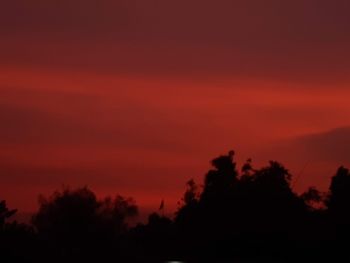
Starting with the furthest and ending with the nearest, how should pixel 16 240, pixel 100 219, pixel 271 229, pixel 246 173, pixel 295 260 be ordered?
pixel 100 219, pixel 246 173, pixel 271 229, pixel 295 260, pixel 16 240

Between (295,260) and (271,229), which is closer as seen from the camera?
(295,260)

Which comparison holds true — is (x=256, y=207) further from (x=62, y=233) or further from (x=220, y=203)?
(x=62, y=233)

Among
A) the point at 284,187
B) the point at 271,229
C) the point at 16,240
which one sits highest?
the point at 284,187

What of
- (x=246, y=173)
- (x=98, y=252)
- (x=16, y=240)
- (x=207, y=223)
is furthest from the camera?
(x=246, y=173)

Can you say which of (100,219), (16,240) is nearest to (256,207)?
(16,240)

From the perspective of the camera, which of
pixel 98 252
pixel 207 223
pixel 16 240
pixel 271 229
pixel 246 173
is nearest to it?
pixel 16 240

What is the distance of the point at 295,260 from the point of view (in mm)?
71812

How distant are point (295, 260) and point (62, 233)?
37.4m

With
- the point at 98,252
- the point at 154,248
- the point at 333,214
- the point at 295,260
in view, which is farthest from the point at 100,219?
the point at 98,252

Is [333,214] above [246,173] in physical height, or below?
below

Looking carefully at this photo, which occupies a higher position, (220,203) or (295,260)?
(220,203)

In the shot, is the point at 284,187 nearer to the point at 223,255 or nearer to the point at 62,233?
the point at 223,255

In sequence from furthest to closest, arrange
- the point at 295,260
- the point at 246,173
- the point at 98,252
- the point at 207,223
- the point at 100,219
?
the point at 100,219
the point at 246,173
the point at 207,223
the point at 295,260
the point at 98,252

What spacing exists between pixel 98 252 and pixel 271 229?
22.5m
